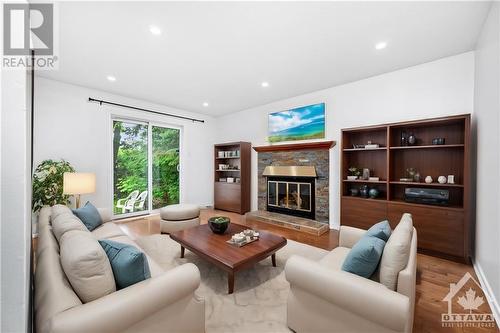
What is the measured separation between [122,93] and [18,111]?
165 inches

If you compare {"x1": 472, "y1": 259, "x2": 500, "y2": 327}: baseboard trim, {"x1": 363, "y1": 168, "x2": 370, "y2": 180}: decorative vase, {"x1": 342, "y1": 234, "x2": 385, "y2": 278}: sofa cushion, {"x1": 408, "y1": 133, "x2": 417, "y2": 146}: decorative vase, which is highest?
{"x1": 408, "y1": 133, "x2": 417, "y2": 146}: decorative vase

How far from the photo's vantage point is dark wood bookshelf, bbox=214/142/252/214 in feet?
17.2

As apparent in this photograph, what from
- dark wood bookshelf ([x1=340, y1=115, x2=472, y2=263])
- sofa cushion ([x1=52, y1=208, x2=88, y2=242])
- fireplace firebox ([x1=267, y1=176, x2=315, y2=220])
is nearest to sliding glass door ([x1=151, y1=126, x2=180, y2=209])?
fireplace firebox ([x1=267, y1=176, x2=315, y2=220])

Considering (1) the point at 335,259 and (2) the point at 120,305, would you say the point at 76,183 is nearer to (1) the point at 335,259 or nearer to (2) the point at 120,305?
(2) the point at 120,305

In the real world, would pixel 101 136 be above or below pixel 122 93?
below

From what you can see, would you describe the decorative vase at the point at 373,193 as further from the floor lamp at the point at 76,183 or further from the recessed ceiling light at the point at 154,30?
the floor lamp at the point at 76,183

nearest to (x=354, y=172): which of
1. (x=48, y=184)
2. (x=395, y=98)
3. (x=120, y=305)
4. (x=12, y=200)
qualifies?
(x=395, y=98)

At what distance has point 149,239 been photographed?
3311 mm

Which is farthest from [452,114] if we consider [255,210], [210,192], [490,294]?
[210,192]

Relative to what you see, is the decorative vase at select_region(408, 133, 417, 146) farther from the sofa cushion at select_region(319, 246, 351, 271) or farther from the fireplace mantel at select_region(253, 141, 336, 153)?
the sofa cushion at select_region(319, 246, 351, 271)

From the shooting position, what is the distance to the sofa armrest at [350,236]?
2160 mm

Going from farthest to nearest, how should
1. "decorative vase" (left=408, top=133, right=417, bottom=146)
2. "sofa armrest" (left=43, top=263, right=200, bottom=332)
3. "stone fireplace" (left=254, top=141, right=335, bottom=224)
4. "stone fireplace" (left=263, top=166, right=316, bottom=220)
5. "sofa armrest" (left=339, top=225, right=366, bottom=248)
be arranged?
1. "stone fireplace" (left=263, top=166, right=316, bottom=220)
2. "stone fireplace" (left=254, top=141, right=335, bottom=224)
3. "decorative vase" (left=408, top=133, right=417, bottom=146)
4. "sofa armrest" (left=339, top=225, right=366, bottom=248)
5. "sofa armrest" (left=43, top=263, right=200, bottom=332)

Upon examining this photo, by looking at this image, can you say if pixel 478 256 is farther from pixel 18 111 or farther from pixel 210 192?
pixel 210 192

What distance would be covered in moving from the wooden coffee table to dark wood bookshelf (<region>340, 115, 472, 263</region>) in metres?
1.85
